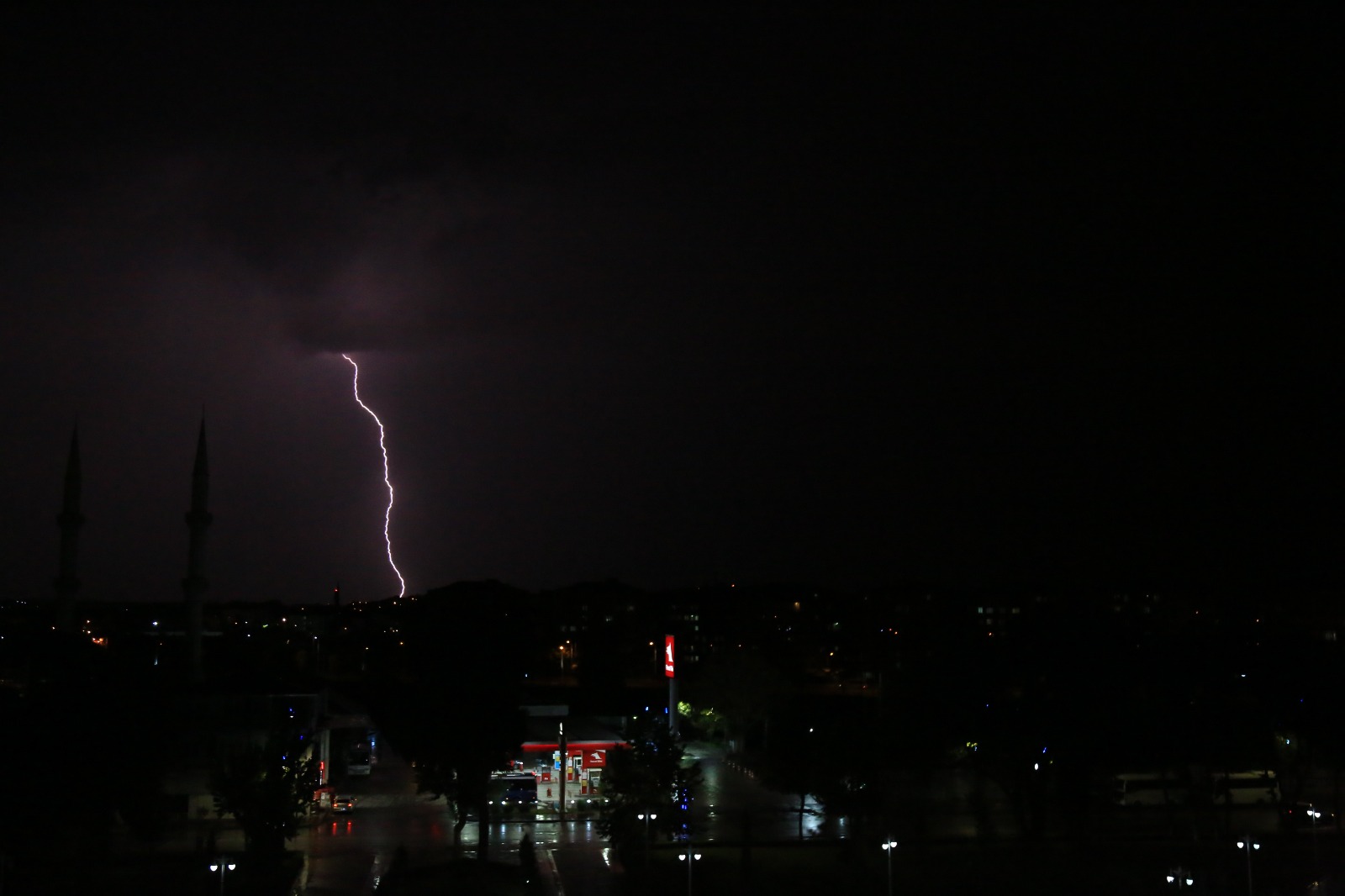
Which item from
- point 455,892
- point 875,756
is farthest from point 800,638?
point 455,892

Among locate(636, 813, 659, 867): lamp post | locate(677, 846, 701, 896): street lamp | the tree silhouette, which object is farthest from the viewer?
locate(636, 813, 659, 867): lamp post

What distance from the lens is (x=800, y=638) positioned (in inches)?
3775

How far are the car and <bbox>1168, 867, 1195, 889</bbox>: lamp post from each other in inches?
280

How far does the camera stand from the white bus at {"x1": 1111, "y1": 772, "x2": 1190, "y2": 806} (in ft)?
97.2

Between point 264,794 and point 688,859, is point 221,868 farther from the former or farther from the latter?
point 688,859

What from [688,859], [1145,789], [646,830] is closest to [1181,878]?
[688,859]

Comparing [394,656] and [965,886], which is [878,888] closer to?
[965,886]

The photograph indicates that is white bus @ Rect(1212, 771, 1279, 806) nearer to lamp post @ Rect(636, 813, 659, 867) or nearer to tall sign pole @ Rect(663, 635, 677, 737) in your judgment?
tall sign pole @ Rect(663, 635, 677, 737)

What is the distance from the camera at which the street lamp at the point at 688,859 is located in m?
19.1

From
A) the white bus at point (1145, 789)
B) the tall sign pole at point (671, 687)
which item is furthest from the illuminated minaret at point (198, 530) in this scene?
the white bus at point (1145, 789)

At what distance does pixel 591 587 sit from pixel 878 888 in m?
108

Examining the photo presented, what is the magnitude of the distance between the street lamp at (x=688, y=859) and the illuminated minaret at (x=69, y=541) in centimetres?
3979

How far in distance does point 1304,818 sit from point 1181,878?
32.4ft

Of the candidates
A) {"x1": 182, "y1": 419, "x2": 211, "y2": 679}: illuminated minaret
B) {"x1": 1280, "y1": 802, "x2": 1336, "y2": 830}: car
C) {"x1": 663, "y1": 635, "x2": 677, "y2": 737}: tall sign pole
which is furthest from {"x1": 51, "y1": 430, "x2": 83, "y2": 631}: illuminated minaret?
{"x1": 1280, "y1": 802, "x2": 1336, "y2": 830}: car
